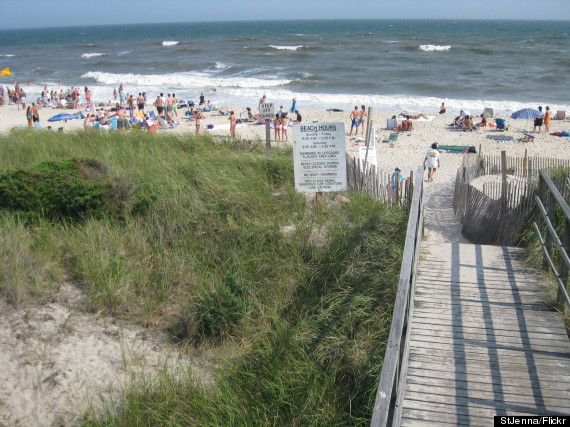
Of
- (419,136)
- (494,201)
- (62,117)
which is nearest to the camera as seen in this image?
(494,201)

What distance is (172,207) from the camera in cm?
734

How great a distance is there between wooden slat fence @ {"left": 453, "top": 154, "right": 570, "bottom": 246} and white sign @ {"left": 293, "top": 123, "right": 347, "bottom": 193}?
2258mm

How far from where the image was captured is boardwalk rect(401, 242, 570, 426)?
3742 millimetres

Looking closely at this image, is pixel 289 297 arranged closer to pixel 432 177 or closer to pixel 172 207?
pixel 172 207

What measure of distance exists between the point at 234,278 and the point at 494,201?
487 centimetres

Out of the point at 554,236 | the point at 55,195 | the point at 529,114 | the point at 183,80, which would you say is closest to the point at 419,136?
the point at 529,114

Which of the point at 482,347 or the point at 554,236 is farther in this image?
the point at 554,236

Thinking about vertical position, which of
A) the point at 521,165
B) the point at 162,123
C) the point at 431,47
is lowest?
the point at 521,165

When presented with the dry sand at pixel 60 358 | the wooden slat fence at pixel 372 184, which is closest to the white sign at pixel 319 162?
the wooden slat fence at pixel 372 184

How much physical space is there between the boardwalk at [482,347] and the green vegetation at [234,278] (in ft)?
1.29

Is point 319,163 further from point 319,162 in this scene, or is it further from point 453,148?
point 453,148

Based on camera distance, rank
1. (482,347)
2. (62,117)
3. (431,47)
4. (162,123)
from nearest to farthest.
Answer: (482,347) → (162,123) → (62,117) → (431,47)

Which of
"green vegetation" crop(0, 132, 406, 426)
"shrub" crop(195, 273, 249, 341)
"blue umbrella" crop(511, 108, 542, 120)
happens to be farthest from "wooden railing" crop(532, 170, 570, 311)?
"blue umbrella" crop(511, 108, 542, 120)

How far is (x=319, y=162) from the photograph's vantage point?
763cm
